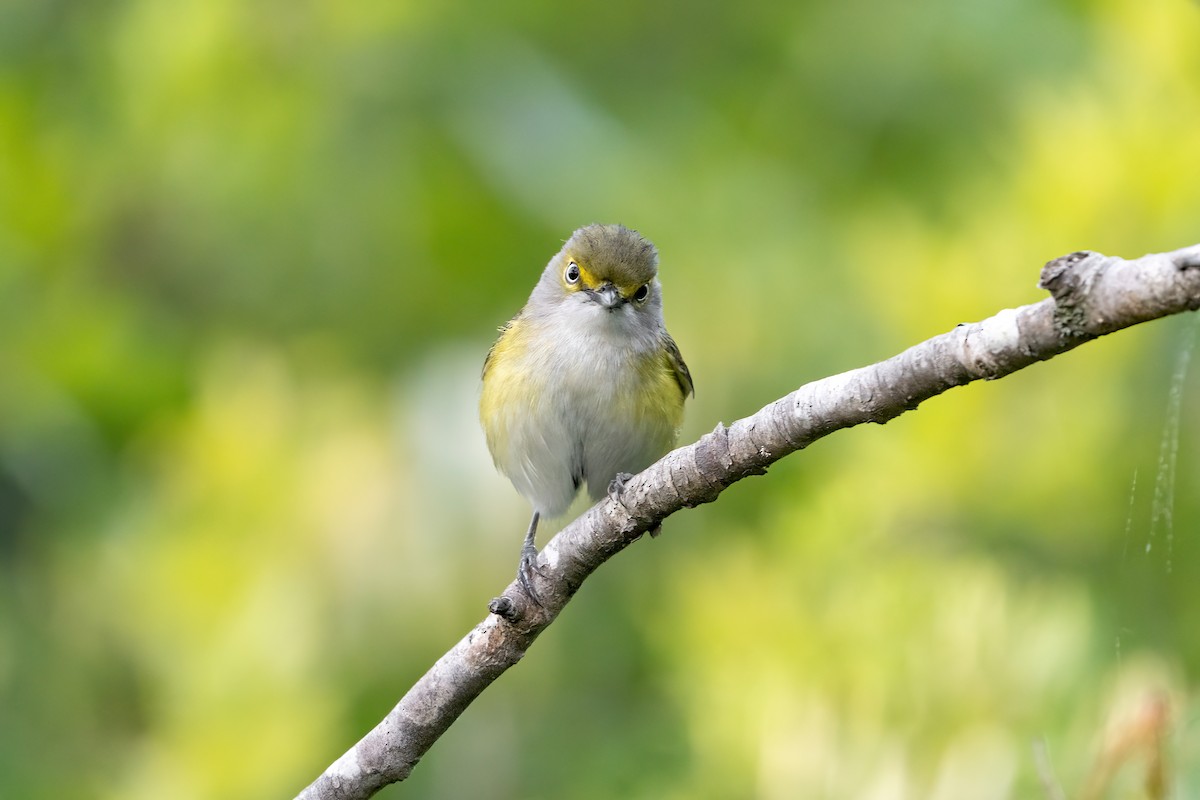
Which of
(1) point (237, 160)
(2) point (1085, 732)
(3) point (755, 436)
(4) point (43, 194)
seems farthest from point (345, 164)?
(3) point (755, 436)

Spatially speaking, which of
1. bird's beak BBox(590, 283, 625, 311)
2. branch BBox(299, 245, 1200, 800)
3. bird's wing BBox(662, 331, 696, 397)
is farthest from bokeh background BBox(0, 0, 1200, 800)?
bird's beak BBox(590, 283, 625, 311)

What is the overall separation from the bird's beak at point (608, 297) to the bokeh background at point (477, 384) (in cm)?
109

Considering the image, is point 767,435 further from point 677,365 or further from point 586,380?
point 677,365

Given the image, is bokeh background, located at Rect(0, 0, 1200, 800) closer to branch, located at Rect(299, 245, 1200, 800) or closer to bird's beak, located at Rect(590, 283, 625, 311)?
branch, located at Rect(299, 245, 1200, 800)

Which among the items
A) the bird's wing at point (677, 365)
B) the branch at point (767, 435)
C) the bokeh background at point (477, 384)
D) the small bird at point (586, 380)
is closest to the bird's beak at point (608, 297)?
the small bird at point (586, 380)

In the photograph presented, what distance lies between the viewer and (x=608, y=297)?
437 centimetres

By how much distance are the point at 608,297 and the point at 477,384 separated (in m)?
1.71

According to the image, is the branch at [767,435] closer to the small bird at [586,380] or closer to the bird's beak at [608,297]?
the small bird at [586,380]

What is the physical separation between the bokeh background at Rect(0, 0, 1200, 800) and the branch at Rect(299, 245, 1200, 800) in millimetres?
904

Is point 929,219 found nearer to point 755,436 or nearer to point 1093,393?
point 1093,393

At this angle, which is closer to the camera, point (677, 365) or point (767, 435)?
point (767, 435)

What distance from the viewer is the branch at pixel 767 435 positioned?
6.26 ft

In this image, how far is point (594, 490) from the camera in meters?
4.60

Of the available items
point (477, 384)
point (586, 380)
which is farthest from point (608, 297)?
point (477, 384)
